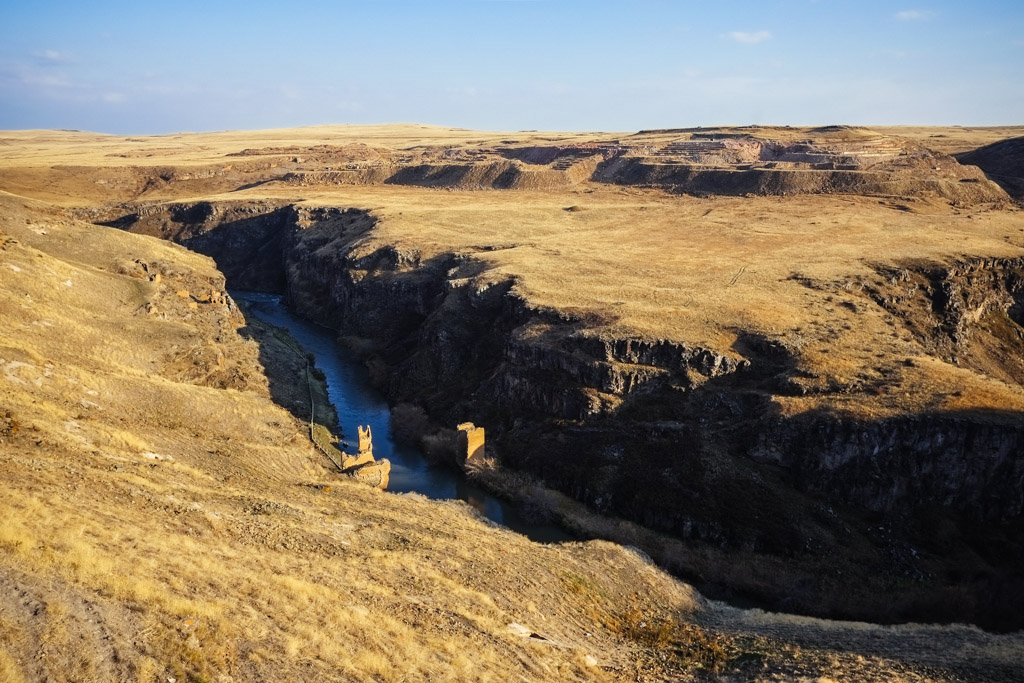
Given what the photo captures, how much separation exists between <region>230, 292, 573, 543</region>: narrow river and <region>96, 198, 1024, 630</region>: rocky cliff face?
3.23m

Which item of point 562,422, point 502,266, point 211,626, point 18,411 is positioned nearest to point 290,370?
point 502,266

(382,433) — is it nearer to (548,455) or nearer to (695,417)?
(548,455)

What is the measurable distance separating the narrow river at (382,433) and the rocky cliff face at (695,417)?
3.23m

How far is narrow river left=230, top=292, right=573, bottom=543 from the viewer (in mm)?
49969

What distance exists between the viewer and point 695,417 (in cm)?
5341

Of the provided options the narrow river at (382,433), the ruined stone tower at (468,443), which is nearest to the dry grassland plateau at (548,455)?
the ruined stone tower at (468,443)

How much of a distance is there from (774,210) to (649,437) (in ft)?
248

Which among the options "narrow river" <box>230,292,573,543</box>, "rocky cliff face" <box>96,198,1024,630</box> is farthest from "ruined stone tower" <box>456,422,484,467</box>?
"rocky cliff face" <box>96,198,1024,630</box>

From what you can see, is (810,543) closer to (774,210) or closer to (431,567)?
(431,567)

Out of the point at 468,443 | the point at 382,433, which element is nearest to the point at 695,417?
the point at 468,443

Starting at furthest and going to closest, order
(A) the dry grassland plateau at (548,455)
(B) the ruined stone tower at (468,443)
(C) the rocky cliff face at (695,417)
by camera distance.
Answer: (B) the ruined stone tower at (468,443) < (C) the rocky cliff face at (695,417) < (A) the dry grassland plateau at (548,455)

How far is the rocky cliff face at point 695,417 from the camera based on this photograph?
4581cm

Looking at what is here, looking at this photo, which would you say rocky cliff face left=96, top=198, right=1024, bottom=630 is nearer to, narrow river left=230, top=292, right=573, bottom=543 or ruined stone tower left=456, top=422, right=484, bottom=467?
ruined stone tower left=456, top=422, right=484, bottom=467

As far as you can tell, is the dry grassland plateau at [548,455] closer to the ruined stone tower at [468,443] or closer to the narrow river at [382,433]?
the ruined stone tower at [468,443]
